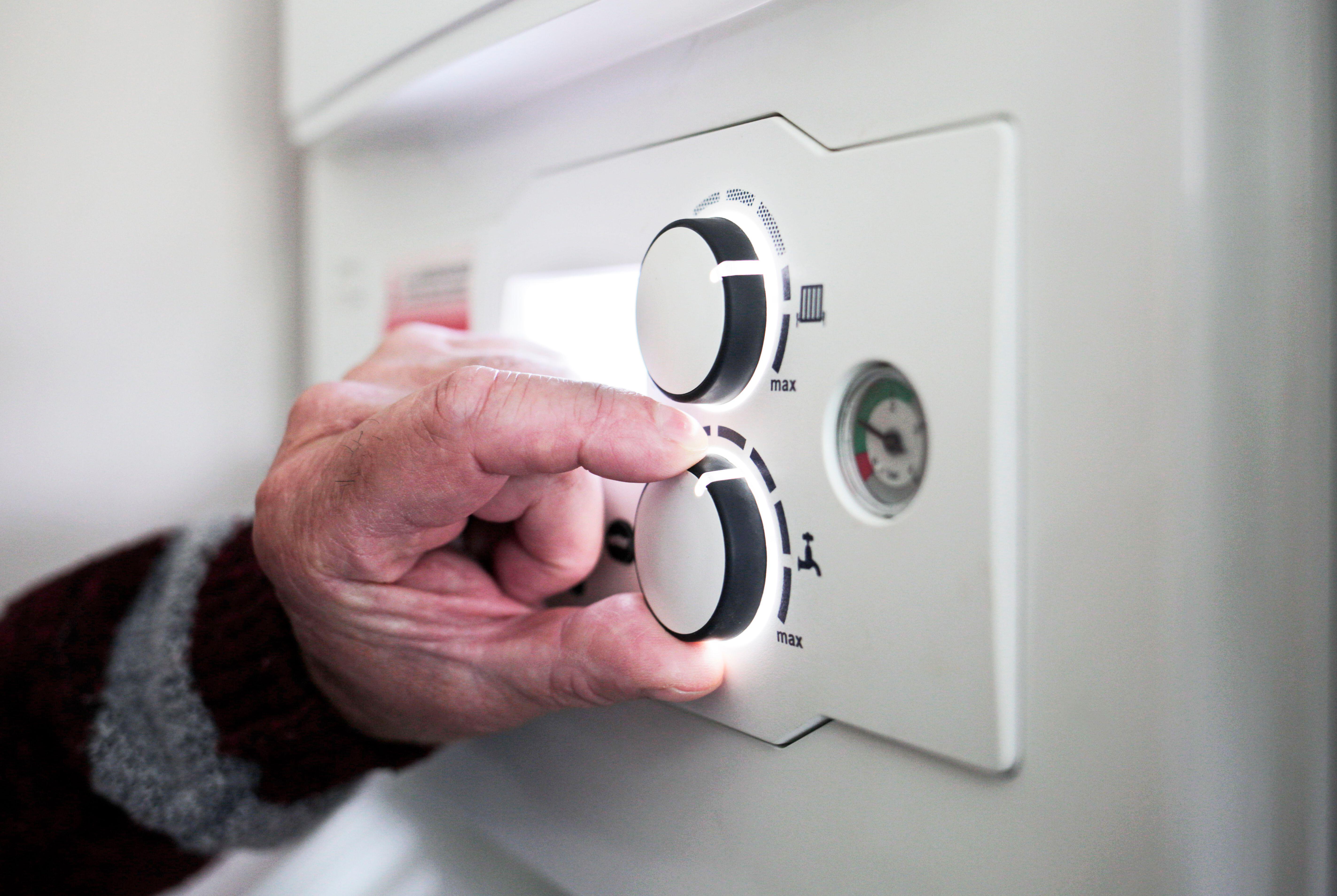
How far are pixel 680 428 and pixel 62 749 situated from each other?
1.67 ft

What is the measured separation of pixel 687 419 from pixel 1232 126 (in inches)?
8.1

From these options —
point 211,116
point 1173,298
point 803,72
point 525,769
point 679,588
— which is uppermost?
point 211,116

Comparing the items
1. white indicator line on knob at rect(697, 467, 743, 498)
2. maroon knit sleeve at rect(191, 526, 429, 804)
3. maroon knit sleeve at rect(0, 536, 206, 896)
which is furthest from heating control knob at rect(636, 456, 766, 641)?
maroon knit sleeve at rect(0, 536, 206, 896)

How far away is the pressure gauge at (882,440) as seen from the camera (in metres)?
0.30

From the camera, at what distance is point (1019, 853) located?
27 cm

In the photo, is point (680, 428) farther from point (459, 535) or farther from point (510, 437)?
point (459, 535)

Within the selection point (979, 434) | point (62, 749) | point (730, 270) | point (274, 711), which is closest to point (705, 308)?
point (730, 270)

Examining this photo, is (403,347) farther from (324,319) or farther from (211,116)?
(211,116)

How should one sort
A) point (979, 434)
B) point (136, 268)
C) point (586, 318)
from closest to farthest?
point (979, 434), point (586, 318), point (136, 268)

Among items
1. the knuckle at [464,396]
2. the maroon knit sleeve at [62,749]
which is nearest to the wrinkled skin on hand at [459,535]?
the knuckle at [464,396]

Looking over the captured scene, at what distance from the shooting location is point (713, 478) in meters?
0.34

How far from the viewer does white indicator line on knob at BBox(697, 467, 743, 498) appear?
0.34 meters

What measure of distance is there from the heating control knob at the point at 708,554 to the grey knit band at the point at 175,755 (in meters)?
0.35

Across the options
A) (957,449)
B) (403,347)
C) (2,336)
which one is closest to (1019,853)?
(957,449)
